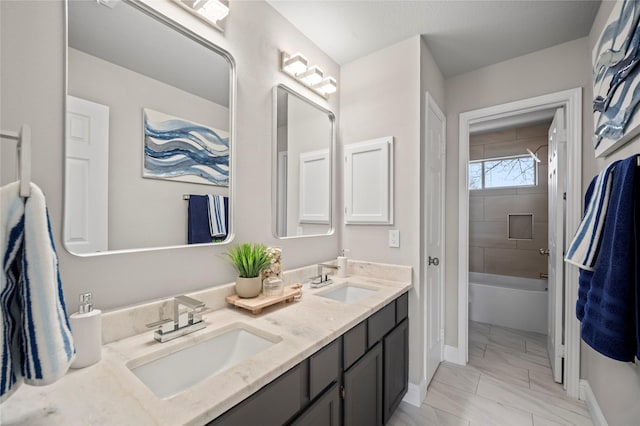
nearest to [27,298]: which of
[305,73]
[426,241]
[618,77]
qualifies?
[305,73]

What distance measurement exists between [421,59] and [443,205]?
Result: 120cm

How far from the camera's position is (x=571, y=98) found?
2018mm

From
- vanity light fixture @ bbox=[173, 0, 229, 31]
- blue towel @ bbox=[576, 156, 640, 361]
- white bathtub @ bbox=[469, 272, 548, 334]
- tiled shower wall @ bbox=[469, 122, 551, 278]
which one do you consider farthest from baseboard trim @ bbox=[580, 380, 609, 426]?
vanity light fixture @ bbox=[173, 0, 229, 31]

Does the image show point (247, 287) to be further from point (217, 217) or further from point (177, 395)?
point (177, 395)

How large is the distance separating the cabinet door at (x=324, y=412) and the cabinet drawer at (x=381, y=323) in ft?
1.10

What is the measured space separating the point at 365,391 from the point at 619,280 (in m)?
1.15

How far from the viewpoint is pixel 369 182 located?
211 cm

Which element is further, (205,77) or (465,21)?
(465,21)

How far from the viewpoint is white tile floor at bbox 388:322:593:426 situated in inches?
68.8

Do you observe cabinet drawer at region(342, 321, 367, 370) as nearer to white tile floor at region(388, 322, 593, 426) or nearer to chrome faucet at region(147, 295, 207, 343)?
chrome faucet at region(147, 295, 207, 343)

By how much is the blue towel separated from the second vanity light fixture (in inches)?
64.8

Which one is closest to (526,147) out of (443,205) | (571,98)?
(571,98)

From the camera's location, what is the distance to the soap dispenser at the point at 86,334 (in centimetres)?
82

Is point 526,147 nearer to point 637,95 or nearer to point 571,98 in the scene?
point 571,98
